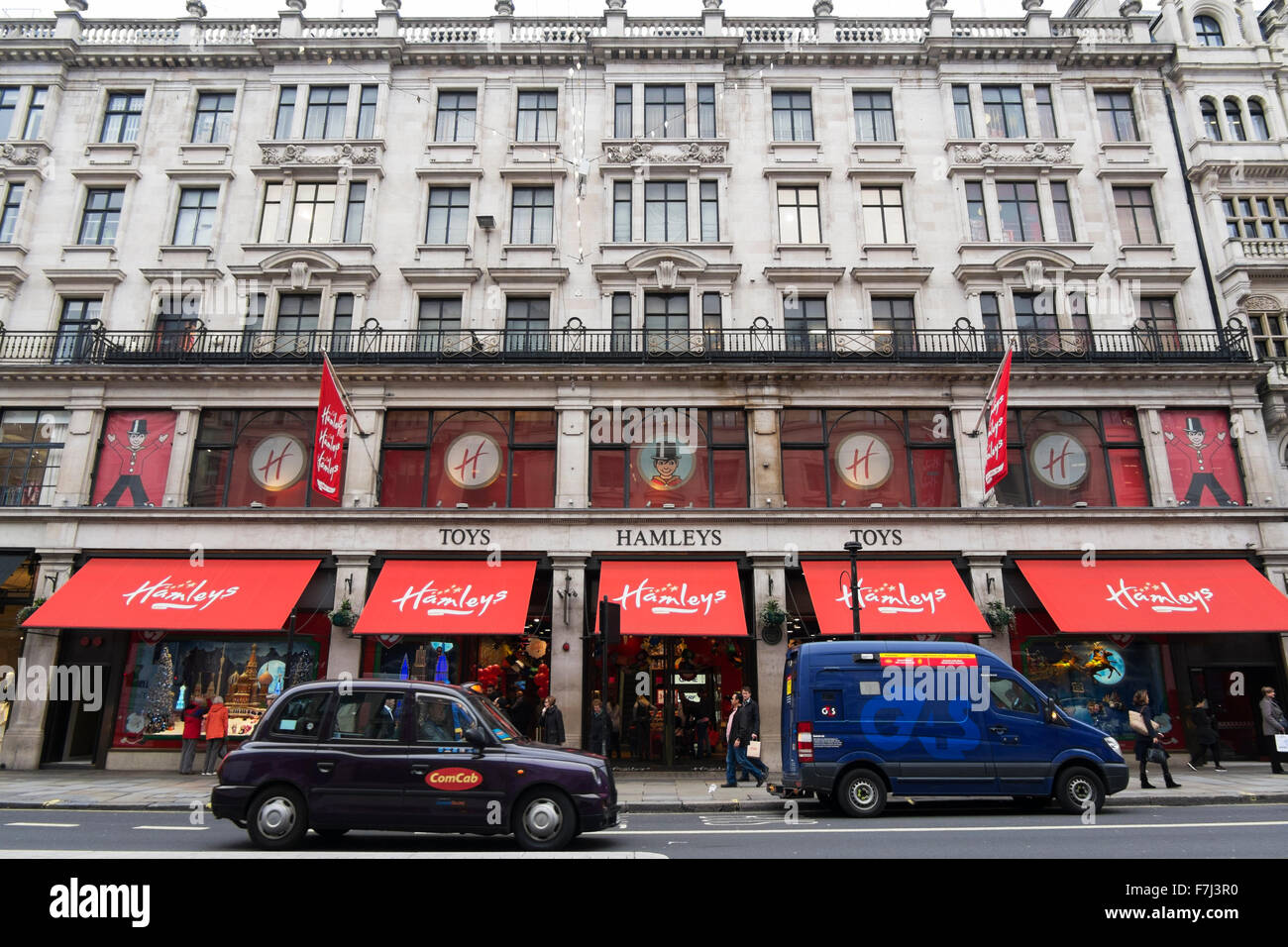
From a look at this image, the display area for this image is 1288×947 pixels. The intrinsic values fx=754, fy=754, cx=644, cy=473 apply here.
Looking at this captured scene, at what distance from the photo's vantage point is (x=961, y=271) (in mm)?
22969

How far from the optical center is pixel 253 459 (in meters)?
22.0

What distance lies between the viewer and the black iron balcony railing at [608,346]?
21953mm

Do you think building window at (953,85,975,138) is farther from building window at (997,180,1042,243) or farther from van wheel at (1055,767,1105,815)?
van wheel at (1055,767,1105,815)

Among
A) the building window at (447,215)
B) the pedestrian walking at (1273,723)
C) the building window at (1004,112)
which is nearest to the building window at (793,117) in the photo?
the building window at (1004,112)

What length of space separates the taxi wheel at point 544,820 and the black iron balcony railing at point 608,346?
1445cm

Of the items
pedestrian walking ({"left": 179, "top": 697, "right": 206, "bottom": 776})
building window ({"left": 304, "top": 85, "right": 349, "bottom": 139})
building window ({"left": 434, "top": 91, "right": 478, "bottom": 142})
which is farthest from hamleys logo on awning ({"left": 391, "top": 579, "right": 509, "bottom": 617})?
building window ({"left": 304, "top": 85, "right": 349, "bottom": 139})

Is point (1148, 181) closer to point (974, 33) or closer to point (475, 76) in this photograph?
point (974, 33)

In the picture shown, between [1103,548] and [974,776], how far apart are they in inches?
435

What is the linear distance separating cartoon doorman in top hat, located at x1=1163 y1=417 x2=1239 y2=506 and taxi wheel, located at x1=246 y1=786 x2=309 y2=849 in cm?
2287

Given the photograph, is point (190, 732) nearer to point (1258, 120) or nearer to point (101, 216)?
point (101, 216)

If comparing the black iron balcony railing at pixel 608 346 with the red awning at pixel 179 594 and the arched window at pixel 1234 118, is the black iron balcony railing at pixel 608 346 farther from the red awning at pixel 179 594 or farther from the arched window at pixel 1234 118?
the arched window at pixel 1234 118

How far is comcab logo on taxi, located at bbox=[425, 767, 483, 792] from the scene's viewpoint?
943cm

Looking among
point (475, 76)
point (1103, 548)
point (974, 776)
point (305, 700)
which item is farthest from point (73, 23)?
point (1103, 548)
